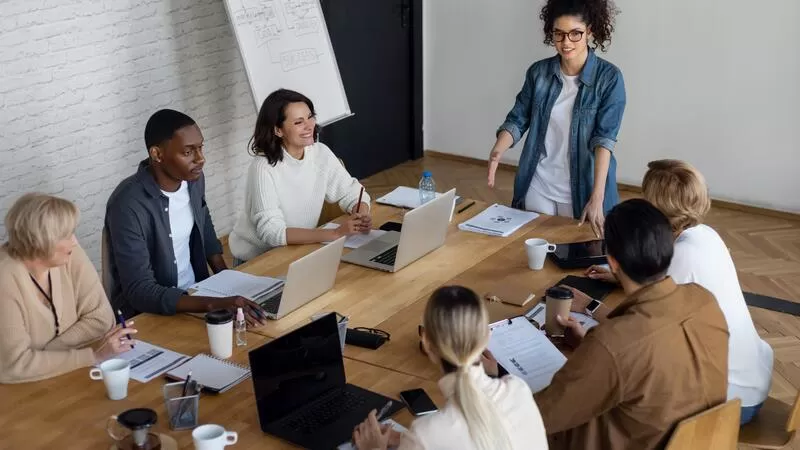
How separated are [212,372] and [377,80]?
4348mm

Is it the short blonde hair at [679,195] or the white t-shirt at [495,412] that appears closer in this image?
the white t-shirt at [495,412]

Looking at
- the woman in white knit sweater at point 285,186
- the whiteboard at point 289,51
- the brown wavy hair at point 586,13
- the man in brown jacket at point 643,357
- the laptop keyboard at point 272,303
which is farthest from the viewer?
the whiteboard at point 289,51

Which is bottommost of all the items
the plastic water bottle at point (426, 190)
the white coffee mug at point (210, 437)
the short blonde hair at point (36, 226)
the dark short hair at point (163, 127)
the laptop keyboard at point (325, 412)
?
the laptop keyboard at point (325, 412)

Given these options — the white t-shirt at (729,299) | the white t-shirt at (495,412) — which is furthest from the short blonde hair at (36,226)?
the white t-shirt at (729,299)

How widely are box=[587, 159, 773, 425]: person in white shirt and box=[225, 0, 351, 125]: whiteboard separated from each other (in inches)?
114

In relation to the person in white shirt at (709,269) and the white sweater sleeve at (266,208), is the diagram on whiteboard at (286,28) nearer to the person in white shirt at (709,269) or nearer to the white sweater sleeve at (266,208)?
the white sweater sleeve at (266,208)

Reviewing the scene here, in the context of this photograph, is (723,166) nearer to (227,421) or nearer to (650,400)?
(650,400)

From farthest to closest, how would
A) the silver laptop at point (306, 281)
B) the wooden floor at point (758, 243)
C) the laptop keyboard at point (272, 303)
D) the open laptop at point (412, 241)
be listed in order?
1. the wooden floor at point (758, 243)
2. the open laptop at point (412, 241)
3. the laptop keyboard at point (272, 303)
4. the silver laptop at point (306, 281)

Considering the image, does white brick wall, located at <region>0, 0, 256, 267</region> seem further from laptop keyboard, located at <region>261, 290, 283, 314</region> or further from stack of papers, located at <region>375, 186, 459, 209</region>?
laptop keyboard, located at <region>261, 290, 283, 314</region>

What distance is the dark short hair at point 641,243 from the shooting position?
234 centimetres

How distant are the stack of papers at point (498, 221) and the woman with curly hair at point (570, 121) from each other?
13cm

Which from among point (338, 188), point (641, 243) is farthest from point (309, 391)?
point (338, 188)

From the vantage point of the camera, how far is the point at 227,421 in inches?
95.2

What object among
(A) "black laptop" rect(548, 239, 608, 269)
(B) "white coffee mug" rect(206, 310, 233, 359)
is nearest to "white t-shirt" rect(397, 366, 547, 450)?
(B) "white coffee mug" rect(206, 310, 233, 359)
